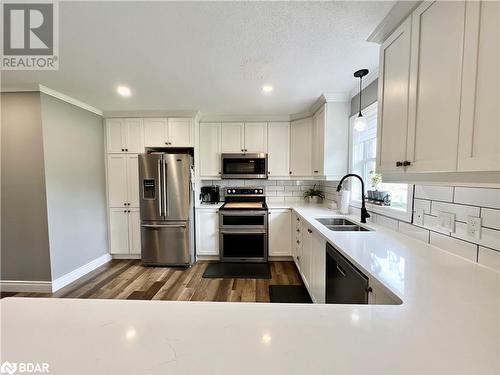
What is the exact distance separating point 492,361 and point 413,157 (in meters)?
0.89

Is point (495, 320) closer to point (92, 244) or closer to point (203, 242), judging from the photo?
point (203, 242)

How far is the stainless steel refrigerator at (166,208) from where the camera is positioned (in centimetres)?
295

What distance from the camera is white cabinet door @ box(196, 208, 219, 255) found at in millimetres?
Result: 3190

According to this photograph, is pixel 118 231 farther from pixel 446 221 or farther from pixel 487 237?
pixel 487 237

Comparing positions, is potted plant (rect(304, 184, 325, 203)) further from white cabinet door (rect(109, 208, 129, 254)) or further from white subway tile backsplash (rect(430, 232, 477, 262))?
white cabinet door (rect(109, 208, 129, 254))

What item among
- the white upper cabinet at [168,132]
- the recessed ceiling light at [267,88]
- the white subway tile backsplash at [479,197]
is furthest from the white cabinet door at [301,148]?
the white subway tile backsplash at [479,197]

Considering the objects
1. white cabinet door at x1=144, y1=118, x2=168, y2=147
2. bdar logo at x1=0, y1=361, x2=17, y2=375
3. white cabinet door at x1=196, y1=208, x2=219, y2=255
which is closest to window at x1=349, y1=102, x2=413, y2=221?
white cabinet door at x1=196, y1=208, x2=219, y2=255

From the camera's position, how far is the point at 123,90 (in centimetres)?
240

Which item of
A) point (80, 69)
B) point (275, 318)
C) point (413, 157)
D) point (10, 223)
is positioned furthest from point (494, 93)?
point (10, 223)

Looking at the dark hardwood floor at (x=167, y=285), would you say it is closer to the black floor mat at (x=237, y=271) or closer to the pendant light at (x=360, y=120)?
the black floor mat at (x=237, y=271)

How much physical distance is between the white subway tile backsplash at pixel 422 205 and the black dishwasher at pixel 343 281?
69cm

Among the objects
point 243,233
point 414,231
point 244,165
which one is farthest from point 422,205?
point 244,165

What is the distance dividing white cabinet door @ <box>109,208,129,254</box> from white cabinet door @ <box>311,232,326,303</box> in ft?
9.52

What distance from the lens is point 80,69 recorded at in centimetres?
194
